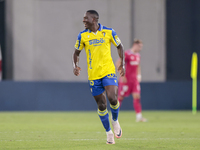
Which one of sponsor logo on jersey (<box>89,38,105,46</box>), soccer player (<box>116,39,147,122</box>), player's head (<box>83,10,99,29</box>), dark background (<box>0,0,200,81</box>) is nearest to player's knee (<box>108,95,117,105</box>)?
sponsor logo on jersey (<box>89,38,105,46</box>)

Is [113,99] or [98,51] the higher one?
[98,51]

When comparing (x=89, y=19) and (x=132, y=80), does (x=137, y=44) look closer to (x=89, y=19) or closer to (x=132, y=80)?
(x=132, y=80)

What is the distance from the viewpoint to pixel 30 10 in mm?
18938

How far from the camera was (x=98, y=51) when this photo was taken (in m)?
6.68

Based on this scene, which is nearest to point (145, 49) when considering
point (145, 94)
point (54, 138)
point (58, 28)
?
point (145, 94)

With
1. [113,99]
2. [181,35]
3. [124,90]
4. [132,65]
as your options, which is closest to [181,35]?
[181,35]

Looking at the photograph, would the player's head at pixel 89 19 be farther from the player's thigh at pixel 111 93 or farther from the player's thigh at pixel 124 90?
the player's thigh at pixel 124 90

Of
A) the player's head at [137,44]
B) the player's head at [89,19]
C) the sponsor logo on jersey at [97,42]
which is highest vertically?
the player's head at [89,19]

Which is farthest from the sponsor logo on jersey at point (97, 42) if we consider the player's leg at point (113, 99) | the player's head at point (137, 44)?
the player's head at point (137, 44)

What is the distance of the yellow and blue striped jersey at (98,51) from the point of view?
6684mm

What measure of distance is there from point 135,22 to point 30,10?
473cm

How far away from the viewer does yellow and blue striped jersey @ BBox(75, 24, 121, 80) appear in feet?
21.9

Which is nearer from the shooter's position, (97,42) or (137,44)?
(97,42)

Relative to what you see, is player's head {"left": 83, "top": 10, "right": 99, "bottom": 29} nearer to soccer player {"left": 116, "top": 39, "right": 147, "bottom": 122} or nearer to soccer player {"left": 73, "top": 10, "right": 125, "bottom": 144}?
soccer player {"left": 73, "top": 10, "right": 125, "bottom": 144}
